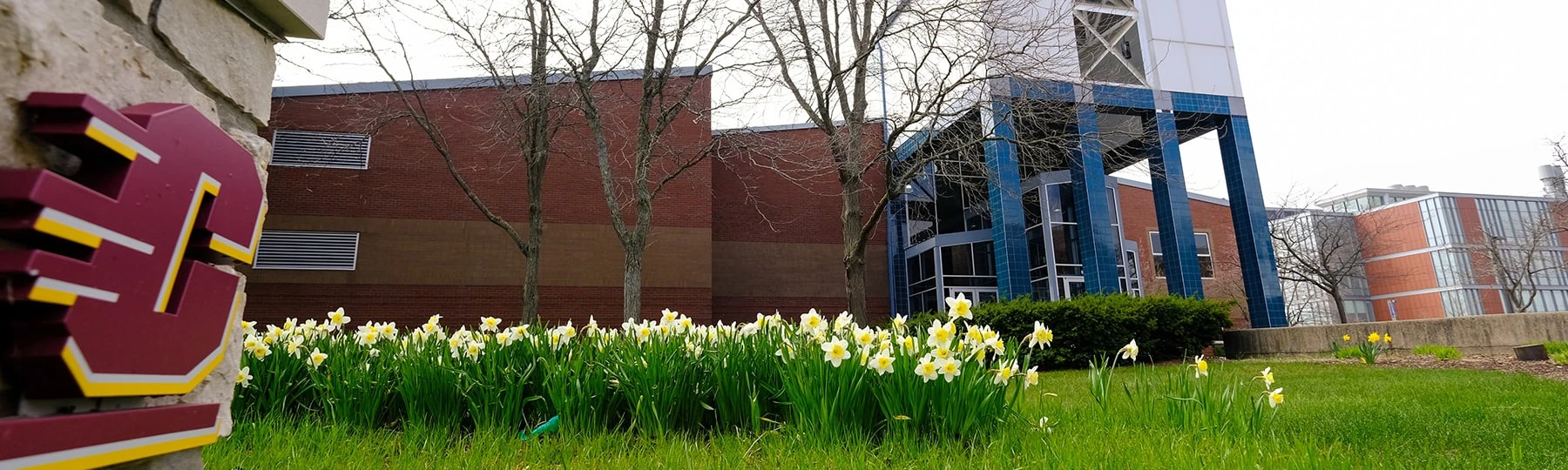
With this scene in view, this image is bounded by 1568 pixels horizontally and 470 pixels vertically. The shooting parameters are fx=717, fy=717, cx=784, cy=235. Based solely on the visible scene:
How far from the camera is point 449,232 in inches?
732

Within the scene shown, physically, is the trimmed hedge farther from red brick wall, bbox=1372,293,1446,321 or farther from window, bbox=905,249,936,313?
red brick wall, bbox=1372,293,1446,321

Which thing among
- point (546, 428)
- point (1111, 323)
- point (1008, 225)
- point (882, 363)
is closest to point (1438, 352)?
point (1111, 323)

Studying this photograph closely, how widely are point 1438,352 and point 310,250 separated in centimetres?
2273

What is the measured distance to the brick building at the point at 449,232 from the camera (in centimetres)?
1792

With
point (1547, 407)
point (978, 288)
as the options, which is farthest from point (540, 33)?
point (978, 288)

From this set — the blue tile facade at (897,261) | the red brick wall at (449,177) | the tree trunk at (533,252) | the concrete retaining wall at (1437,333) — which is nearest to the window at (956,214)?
the blue tile facade at (897,261)

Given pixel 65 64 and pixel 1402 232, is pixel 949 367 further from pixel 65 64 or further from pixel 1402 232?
pixel 1402 232

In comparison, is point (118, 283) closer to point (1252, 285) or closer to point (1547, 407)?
point (1547, 407)

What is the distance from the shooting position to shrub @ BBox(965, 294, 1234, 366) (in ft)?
41.1

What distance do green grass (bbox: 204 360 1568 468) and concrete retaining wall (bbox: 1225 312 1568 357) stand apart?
25.2ft

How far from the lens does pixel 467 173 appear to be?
19.1 m

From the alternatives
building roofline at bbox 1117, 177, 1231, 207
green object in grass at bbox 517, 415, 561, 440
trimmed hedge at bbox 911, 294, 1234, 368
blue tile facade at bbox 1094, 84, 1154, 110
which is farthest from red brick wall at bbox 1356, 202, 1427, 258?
green object in grass at bbox 517, 415, 561, 440

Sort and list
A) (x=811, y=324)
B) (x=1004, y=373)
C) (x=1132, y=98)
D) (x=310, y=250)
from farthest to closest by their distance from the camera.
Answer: (x=310, y=250), (x=1132, y=98), (x=811, y=324), (x=1004, y=373)

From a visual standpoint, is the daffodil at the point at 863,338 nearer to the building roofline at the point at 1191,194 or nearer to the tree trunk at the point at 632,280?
the tree trunk at the point at 632,280
